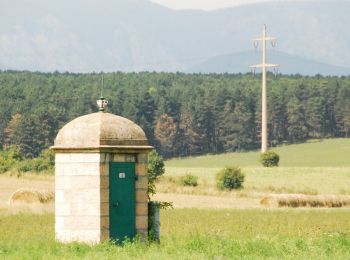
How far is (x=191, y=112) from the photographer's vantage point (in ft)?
489

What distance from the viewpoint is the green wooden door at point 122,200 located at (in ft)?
59.9

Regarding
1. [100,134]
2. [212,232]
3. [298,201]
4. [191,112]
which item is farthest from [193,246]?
[191,112]

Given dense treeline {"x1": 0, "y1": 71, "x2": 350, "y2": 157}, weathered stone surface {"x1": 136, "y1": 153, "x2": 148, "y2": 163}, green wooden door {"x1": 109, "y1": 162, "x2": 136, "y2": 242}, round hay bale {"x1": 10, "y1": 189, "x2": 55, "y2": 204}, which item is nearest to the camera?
green wooden door {"x1": 109, "y1": 162, "x2": 136, "y2": 242}

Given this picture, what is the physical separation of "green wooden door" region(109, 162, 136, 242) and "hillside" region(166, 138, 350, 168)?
82.2m

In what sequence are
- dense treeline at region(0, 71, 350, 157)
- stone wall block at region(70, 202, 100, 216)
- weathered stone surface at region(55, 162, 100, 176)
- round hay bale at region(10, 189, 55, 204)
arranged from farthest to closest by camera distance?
dense treeline at region(0, 71, 350, 157)
round hay bale at region(10, 189, 55, 204)
weathered stone surface at region(55, 162, 100, 176)
stone wall block at region(70, 202, 100, 216)

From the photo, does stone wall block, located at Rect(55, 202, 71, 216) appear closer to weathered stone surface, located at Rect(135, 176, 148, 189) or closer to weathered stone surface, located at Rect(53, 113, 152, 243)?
weathered stone surface, located at Rect(53, 113, 152, 243)

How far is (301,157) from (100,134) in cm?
9540

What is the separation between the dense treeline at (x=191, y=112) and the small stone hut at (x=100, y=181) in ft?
347

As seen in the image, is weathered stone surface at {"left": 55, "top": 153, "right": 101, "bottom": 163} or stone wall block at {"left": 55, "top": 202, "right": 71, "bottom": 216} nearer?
weathered stone surface at {"left": 55, "top": 153, "right": 101, "bottom": 163}

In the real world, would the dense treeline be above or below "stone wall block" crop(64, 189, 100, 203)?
above

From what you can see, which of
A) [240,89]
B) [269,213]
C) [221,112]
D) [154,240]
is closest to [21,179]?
[269,213]

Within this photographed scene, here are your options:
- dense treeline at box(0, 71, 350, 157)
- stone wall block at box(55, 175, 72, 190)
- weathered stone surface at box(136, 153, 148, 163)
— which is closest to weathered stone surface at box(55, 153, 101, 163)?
stone wall block at box(55, 175, 72, 190)

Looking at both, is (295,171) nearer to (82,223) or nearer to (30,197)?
(30,197)

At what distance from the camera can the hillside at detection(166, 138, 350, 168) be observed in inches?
4087
